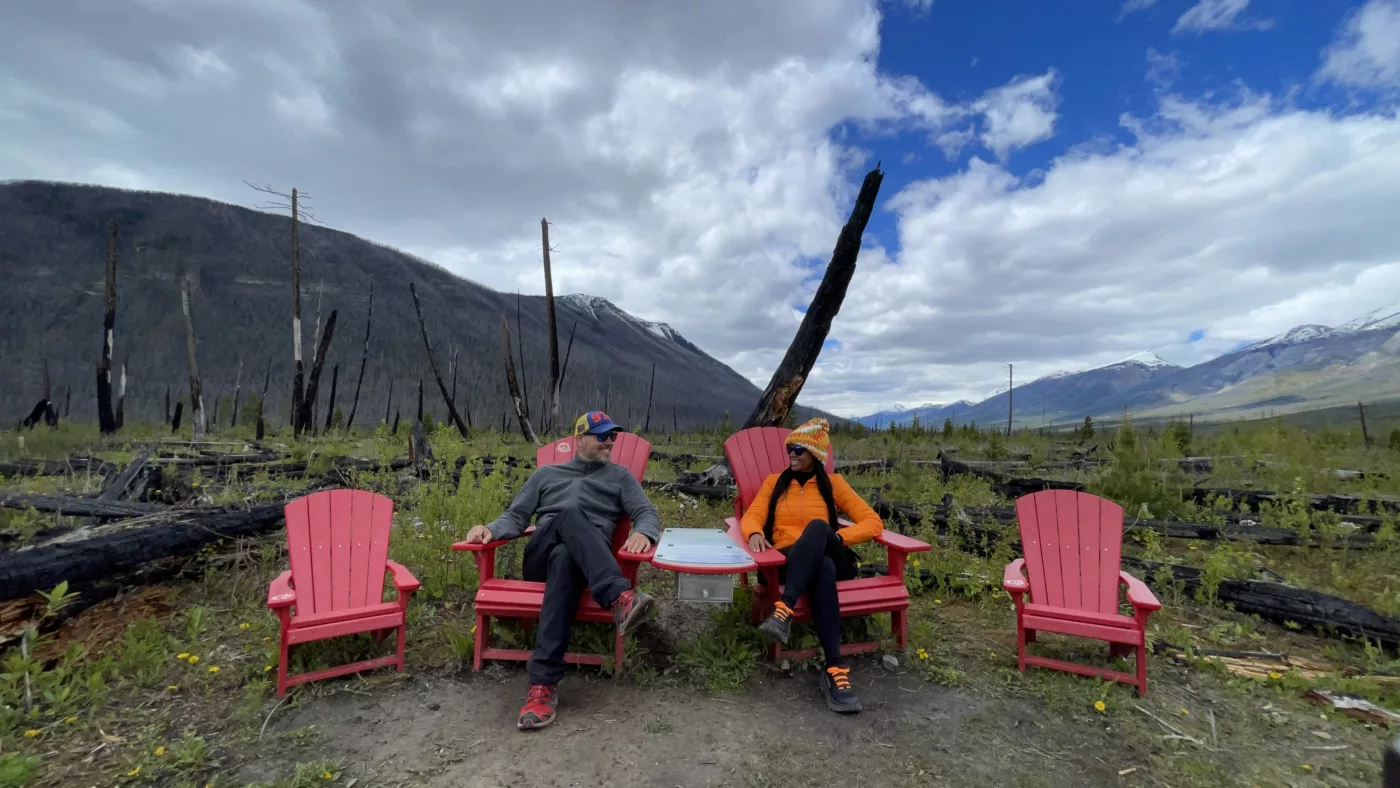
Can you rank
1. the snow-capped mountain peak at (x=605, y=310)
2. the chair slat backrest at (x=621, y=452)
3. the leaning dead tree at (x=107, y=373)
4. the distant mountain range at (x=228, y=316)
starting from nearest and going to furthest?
the chair slat backrest at (x=621, y=452) → the leaning dead tree at (x=107, y=373) → the distant mountain range at (x=228, y=316) → the snow-capped mountain peak at (x=605, y=310)

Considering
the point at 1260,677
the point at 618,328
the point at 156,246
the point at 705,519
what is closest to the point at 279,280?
the point at 156,246

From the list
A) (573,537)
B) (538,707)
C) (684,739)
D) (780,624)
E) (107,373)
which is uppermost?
(107,373)

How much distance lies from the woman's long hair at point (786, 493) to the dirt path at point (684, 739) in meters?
1.00

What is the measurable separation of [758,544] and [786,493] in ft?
1.74

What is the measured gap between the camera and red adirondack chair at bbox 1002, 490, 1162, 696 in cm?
333

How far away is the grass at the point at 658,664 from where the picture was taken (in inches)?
106

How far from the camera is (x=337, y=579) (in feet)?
11.5

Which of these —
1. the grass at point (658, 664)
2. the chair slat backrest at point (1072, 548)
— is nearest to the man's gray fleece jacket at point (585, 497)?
the grass at point (658, 664)

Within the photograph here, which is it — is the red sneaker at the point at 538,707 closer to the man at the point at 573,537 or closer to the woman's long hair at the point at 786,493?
the man at the point at 573,537

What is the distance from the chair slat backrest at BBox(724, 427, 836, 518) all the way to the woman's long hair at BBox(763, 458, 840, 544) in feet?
1.41

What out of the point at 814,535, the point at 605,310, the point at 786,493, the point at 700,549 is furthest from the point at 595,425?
the point at 605,310

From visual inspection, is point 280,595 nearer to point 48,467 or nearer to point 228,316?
point 48,467

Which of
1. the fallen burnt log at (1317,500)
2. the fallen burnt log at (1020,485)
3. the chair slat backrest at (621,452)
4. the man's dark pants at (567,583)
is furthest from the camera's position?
the fallen burnt log at (1020,485)

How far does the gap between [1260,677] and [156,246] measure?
10623 cm
